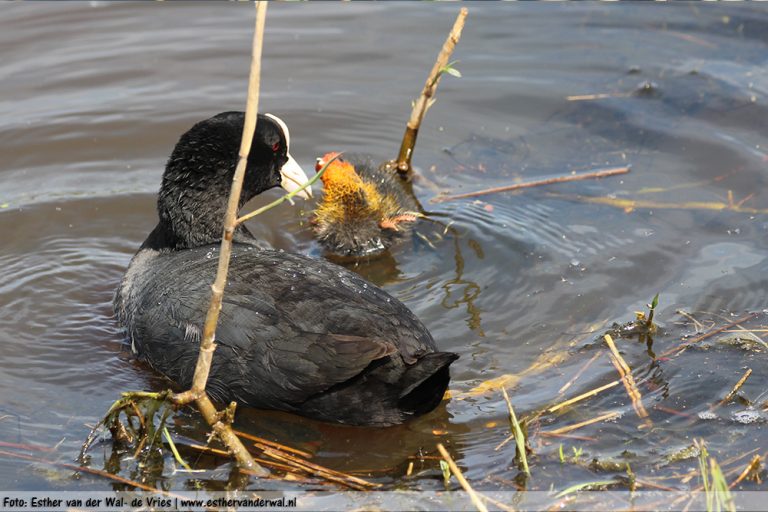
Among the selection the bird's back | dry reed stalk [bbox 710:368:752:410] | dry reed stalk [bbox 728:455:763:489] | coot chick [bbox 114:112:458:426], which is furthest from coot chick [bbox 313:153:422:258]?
dry reed stalk [bbox 728:455:763:489]

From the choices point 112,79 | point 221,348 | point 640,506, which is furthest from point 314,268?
point 112,79

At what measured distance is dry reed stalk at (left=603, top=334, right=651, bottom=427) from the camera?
11.5 ft

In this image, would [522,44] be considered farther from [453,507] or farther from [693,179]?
[453,507]

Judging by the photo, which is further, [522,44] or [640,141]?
[522,44]

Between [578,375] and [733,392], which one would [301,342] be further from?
[733,392]

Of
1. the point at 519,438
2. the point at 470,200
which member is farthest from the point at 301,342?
the point at 470,200

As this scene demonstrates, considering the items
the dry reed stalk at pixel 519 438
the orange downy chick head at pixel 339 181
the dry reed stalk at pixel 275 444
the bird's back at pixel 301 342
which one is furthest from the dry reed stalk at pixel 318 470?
the orange downy chick head at pixel 339 181

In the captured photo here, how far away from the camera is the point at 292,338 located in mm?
3389

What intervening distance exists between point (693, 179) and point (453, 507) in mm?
2993

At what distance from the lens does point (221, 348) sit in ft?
11.5

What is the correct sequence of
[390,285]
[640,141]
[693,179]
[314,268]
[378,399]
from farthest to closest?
1. [640,141]
2. [693,179]
3. [390,285]
4. [314,268]
5. [378,399]

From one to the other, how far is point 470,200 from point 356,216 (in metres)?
0.69

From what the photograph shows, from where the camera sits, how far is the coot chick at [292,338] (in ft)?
10.9

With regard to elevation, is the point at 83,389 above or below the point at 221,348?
below
